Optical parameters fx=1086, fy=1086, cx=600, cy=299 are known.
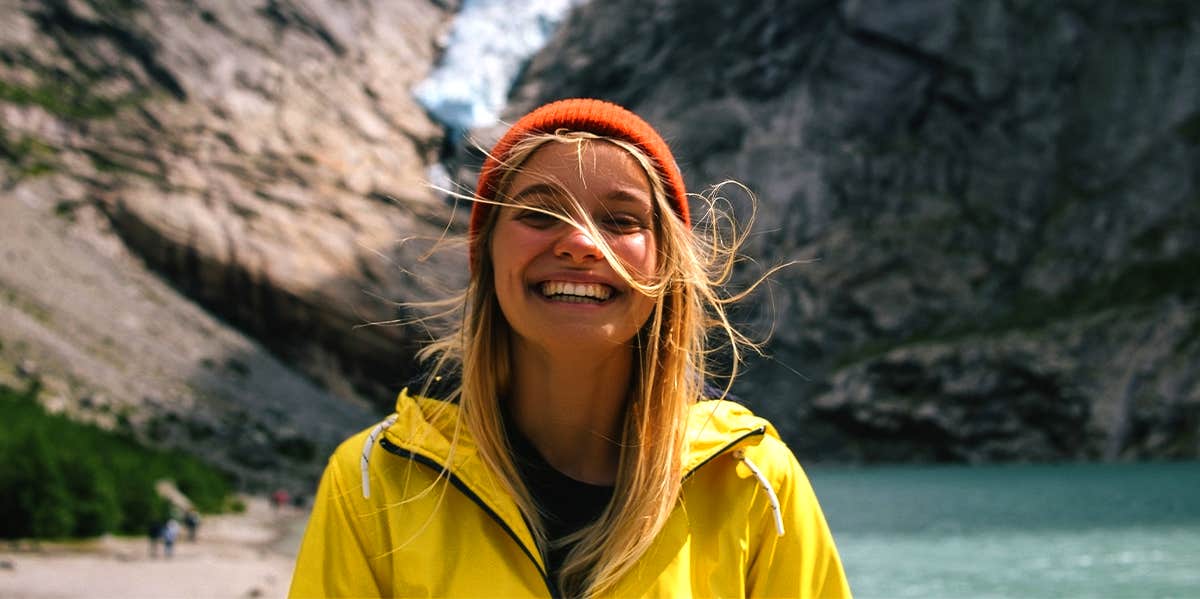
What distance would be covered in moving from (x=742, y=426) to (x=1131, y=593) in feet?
70.0

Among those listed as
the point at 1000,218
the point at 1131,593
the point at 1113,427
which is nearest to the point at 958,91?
the point at 1000,218

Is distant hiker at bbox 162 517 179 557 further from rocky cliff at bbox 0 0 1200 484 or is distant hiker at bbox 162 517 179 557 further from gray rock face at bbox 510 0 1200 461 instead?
gray rock face at bbox 510 0 1200 461

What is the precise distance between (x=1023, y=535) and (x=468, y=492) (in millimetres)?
31550

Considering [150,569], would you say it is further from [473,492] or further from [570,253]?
[570,253]

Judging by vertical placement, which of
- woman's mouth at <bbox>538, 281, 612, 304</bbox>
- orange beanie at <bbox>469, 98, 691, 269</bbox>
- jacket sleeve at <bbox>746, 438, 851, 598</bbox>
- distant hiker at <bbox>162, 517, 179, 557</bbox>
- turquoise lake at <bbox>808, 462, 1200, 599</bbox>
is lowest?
turquoise lake at <bbox>808, 462, 1200, 599</bbox>

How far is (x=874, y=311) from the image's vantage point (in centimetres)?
7244

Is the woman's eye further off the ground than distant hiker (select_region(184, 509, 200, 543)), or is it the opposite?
the woman's eye

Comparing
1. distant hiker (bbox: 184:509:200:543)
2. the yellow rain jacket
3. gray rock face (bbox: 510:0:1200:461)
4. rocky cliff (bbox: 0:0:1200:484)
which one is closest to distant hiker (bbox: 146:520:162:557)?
distant hiker (bbox: 184:509:200:543)

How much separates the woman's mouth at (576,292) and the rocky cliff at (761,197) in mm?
43741

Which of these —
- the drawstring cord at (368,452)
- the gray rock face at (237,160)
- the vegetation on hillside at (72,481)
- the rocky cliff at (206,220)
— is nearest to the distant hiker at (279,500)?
the vegetation on hillside at (72,481)

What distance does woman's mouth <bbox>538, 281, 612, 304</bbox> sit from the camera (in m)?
2.44

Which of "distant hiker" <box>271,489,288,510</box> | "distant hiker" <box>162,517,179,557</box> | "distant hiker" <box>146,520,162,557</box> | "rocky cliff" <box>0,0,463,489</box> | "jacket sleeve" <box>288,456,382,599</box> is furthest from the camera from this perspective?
"rocky cliff" <box>0,0,463,489</box>

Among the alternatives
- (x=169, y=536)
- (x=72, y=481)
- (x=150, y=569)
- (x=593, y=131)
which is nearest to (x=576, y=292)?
(x=593, y=131)

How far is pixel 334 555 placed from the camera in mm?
2311
